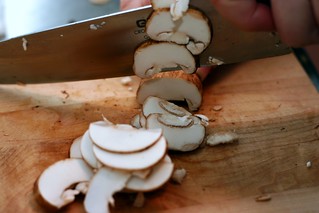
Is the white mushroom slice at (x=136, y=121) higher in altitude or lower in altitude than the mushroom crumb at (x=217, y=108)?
higher

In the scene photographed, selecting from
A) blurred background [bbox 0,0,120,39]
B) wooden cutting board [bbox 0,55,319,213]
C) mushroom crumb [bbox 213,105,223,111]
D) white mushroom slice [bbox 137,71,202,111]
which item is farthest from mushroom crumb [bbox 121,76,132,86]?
blurred background [bbox 0,0,120,39]

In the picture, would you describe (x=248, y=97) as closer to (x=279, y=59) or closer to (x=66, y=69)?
(x=279, y=59)

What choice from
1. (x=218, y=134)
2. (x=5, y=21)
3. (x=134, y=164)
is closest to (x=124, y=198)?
(x=134, y=164)

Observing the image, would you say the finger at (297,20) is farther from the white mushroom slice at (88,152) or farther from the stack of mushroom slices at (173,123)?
the white mushroom slice at (88,152)

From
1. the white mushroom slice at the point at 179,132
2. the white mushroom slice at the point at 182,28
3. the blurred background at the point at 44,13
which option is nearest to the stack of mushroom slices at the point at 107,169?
the white mushroom slice at the point at 179,132

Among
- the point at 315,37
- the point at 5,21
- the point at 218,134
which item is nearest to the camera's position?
the point at 315,37
